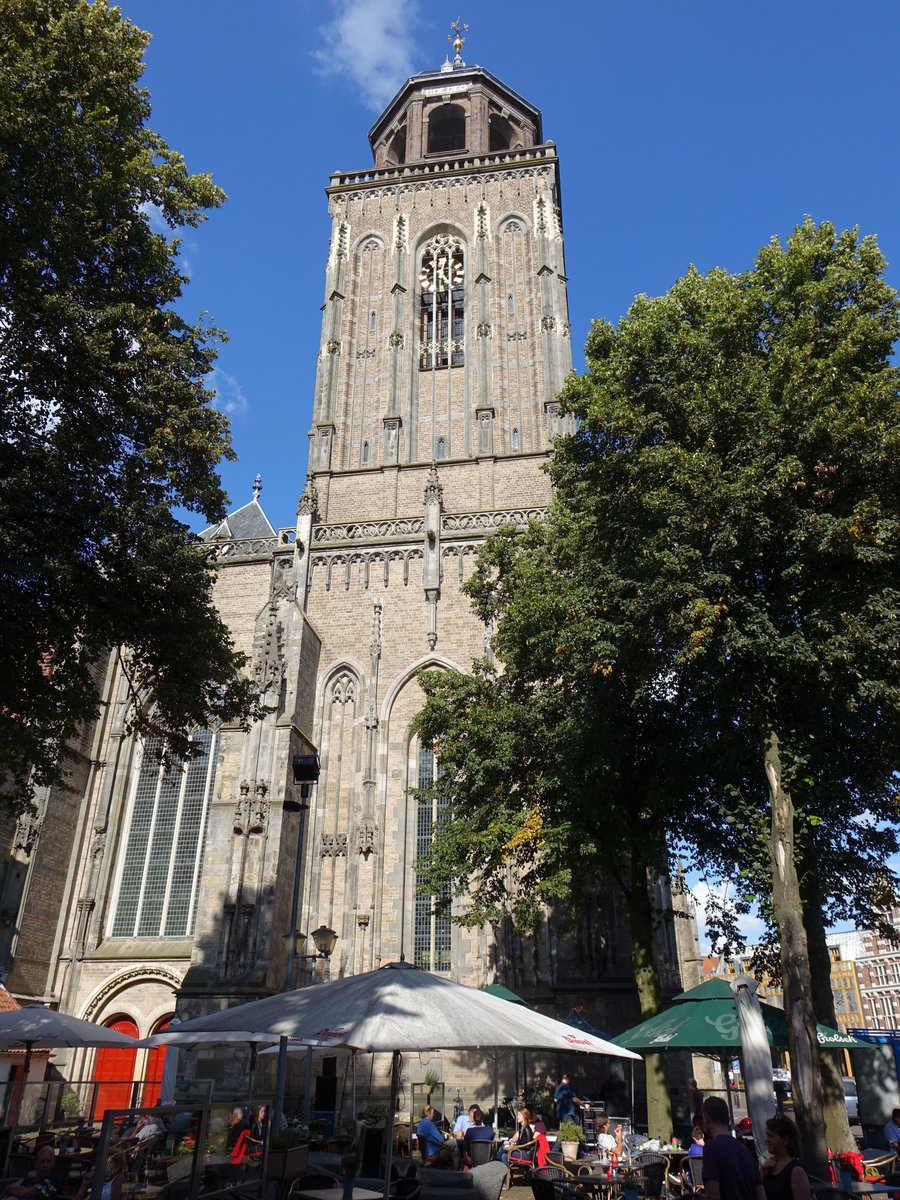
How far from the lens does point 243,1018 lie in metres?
8.47

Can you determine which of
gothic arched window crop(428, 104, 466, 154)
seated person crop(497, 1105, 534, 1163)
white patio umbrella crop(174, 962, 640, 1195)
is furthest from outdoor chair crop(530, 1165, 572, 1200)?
gothic arched window crop(428, 104, 466, 154)

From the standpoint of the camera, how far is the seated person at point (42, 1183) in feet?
24.5

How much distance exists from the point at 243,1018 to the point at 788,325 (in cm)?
1206

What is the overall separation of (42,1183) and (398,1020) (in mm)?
3611

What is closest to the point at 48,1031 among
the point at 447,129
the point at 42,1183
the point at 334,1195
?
the point at 42,1183

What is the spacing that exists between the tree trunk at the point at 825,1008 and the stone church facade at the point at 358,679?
6.57m

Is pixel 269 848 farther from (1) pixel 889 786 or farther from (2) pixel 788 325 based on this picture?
(2) pixel 788 325

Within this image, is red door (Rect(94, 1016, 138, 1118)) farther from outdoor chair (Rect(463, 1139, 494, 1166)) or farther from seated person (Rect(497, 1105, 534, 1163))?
outdoor chair (Rect(463, 1139, 494, 1166))

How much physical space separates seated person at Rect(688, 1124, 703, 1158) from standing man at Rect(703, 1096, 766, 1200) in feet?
18.4

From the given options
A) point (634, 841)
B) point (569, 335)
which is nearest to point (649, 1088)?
point (634, 841)

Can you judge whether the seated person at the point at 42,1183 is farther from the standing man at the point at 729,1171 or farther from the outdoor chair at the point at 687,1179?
the outdoor chair at the point at 687,1179

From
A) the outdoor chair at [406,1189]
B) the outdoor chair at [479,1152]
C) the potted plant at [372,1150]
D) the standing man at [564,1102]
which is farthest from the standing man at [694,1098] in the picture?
the outdoor chair at [406,1189]

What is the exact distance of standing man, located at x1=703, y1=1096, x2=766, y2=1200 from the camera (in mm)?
5461

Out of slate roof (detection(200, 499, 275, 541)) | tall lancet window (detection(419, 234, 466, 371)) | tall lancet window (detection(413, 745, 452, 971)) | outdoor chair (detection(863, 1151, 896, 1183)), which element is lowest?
outdoor chair (detection(863, 1151, 896, 1183))
